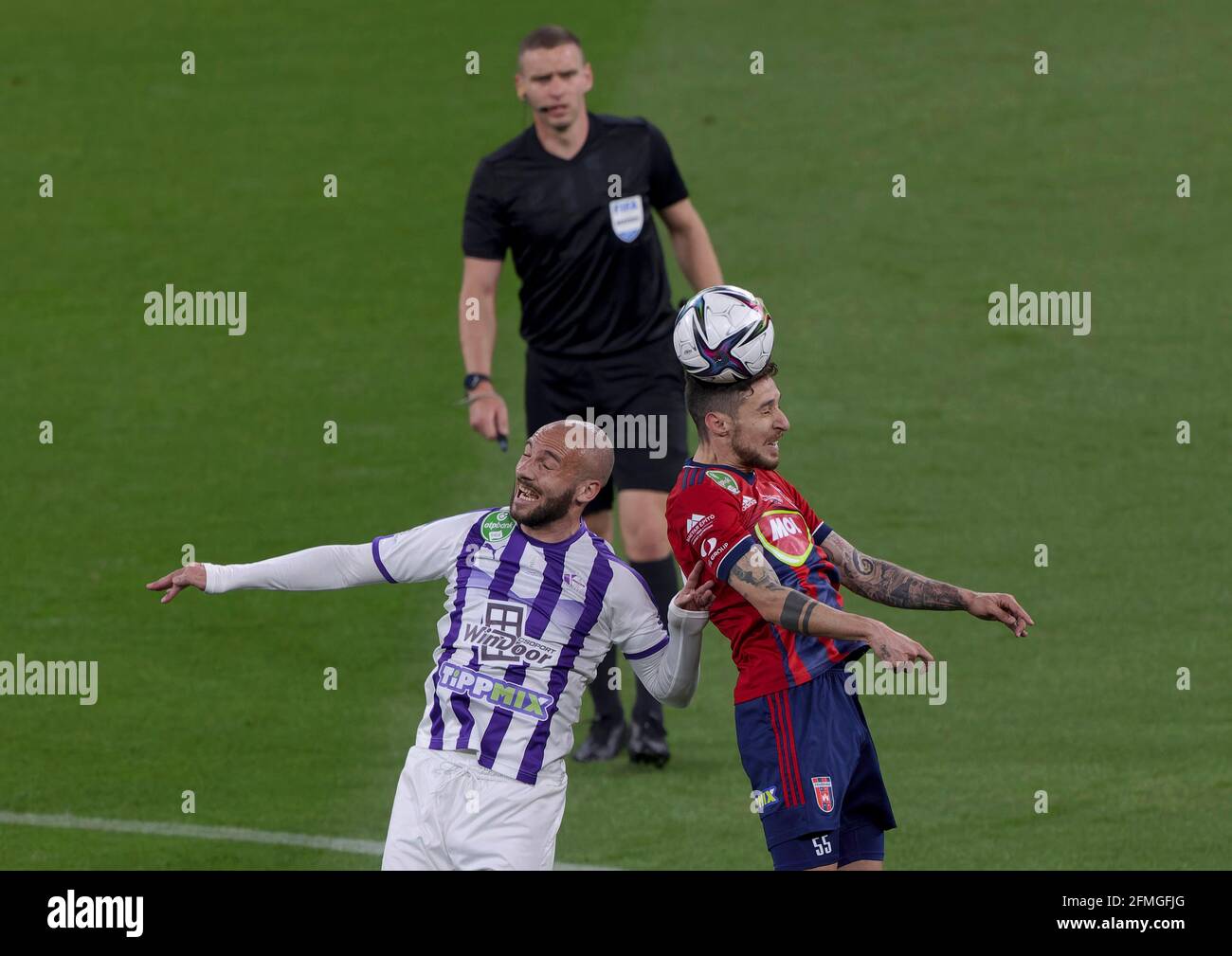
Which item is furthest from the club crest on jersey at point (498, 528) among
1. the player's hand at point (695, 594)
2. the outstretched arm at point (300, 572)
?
the player's hand at point (695, 594)

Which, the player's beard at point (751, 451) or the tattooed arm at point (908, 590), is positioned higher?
the player's beard at point (751, 451)

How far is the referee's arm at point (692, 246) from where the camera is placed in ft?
32.4

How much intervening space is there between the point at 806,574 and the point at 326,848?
11.4ft

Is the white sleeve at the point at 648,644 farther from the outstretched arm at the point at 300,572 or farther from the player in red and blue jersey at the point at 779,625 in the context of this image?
the outstretched arm at the point at 300,572

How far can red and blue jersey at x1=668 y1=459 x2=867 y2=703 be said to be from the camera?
649 centimetres

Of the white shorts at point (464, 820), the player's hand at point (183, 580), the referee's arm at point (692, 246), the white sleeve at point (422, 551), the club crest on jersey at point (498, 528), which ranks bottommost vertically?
the white shorts at point (464, 820)

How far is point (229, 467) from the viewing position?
15.4 m

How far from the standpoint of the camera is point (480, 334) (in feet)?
31.8

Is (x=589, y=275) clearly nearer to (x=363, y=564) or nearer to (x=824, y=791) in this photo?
(x=363, y=564)

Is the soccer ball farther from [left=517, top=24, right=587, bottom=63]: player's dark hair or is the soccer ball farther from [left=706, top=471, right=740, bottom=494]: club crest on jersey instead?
[left=517, top=24, right=587, bottom=63]: player's dark hair

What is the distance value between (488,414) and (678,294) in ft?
27.3

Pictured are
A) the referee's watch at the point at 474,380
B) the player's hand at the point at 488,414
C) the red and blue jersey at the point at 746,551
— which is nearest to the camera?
the red and blue jersey at the point at 746,551

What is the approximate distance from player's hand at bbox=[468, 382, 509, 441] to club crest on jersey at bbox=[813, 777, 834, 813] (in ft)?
10.6

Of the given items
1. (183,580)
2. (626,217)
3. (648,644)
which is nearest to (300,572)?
(183,580)
